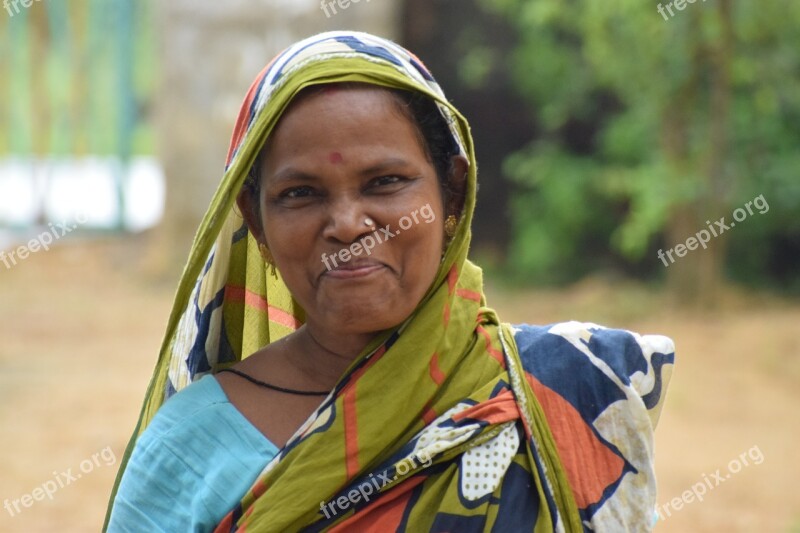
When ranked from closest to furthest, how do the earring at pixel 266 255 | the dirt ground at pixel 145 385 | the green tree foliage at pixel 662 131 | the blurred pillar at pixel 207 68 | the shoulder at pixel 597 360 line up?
the shoulder at pixel 597 360, the earring at pixel 266 255, the dirt ground at pixel 145 385, the green tree foliage at pixel 662 131, the blurred pillar at pixel 207 68

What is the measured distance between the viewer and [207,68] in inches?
410

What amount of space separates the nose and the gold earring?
0.23 m

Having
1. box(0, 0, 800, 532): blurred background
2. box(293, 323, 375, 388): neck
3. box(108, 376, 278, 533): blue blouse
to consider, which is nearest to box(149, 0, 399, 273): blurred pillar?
box(0, 0, 800, 532): blurred background

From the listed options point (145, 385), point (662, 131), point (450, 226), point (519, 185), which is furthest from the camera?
point (519, 185)

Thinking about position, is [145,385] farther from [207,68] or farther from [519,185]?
[519,185]

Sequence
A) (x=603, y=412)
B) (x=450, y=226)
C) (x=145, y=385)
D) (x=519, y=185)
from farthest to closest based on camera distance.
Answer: (x=519, y=185)
(x=145, y=385)
(x=450, y=226)
(x=603, y=412)

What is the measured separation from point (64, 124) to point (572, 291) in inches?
248

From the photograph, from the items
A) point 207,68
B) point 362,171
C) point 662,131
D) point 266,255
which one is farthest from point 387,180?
point 207,68

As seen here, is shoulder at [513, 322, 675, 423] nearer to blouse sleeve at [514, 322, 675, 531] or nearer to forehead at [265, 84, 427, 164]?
blouse sleeve at [514, 322, 675, 531]

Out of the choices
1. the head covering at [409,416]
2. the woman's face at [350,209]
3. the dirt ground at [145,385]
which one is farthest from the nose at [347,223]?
the dirt ground at [145,385]

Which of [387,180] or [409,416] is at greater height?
[387,180]

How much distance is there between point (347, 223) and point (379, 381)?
0.26 m

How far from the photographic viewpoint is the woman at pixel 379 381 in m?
1.80

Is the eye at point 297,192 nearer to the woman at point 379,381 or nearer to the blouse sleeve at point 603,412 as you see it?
the woman at point 379,381
